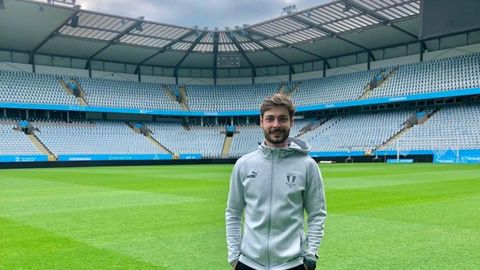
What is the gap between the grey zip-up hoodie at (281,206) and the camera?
3.24 meters

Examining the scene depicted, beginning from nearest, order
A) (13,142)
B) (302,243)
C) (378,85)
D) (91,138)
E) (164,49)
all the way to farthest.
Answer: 1. (302,243)
2. (13,142)
3. (91,138)
4. (378,85)
5. (164,49)

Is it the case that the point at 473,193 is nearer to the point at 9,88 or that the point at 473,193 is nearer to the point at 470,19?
the point at 470,19

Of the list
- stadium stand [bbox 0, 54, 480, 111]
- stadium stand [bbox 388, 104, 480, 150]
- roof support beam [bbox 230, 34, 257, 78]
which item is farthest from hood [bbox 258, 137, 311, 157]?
roof support beam [bbox 230, 34, 257, 78]

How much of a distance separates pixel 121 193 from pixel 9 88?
1605 inches

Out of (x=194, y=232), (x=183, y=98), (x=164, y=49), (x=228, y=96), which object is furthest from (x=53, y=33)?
(x=194, y=232)

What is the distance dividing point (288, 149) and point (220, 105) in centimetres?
5993

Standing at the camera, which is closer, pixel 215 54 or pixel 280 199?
pixel 280 199

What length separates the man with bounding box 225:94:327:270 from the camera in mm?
3236

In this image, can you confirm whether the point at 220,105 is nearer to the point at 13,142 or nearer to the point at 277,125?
A: the point at 13,142

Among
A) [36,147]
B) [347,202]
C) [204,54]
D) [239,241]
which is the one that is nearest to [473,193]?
[347,202]

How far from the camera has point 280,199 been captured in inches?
128

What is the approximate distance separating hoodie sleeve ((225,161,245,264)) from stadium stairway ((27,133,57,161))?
1849 inches

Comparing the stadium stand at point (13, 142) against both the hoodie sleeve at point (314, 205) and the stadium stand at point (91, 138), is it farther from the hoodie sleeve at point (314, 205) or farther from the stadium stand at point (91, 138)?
the hoodie sleeve at point (314, 205)

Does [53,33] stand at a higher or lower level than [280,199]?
higher
